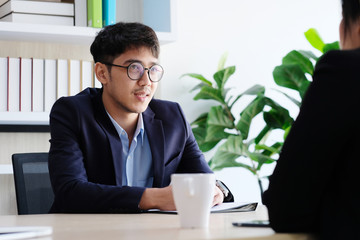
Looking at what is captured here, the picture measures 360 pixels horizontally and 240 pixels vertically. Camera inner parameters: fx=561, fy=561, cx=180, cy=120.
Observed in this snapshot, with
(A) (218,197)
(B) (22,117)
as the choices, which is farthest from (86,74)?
(A) (218,197)

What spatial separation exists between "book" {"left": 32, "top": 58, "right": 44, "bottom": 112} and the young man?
81 centimetres

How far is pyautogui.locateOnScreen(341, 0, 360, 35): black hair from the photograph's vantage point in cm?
107

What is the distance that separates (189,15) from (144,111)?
153 centimetres

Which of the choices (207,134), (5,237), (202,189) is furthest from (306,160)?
(207,134)

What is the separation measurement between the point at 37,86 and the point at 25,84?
0.20 feet

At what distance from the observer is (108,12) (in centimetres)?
299

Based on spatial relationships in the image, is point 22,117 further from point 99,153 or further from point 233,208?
point 233,208

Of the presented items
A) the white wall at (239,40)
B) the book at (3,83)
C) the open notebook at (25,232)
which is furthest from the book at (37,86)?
the open notebook at (25,232)

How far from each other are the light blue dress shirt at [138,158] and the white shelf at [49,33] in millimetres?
1012

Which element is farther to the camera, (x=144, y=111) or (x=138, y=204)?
(x=144, y=111)

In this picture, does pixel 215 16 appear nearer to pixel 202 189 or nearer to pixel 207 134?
pixel 207 134

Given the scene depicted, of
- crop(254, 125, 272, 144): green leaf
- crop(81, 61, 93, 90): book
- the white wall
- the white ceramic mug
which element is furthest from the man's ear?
crop(254, 125, 272, 144): green leaf

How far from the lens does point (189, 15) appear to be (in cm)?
353

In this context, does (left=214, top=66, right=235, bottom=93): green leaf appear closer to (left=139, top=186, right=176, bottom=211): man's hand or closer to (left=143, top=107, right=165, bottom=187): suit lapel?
(left=143, top=107, right=165, bottom=187): suit lapel
